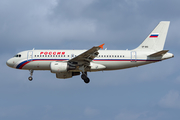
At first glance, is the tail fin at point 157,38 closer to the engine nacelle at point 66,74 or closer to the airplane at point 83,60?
the airplane at point 83,60

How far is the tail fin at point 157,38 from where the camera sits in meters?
52.0

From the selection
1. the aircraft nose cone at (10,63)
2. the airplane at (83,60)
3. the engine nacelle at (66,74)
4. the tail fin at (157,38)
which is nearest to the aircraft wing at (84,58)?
the airplane at (83,60)

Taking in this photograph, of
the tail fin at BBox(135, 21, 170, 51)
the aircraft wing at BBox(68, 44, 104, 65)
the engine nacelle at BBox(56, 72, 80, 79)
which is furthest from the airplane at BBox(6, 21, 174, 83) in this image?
the engine nacelle at BBox(56, 72, 80, 79)

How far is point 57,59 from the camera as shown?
162 feet

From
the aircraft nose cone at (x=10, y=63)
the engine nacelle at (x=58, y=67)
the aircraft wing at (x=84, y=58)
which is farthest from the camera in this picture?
the aircraft nose cone at (x=10, y=63)

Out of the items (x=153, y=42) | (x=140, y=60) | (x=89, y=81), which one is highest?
(x=153, y=42)

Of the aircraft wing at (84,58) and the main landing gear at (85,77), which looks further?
the main landing gear at (85,77)

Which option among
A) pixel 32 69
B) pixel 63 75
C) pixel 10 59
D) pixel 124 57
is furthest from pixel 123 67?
pixel 10 59

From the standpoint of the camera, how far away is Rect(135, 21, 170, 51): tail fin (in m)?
52.0

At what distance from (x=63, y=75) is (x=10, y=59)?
351 inches

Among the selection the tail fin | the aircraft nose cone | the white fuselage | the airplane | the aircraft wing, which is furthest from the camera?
the tail fin

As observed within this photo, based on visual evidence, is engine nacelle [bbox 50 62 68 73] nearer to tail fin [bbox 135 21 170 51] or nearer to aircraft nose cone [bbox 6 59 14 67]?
aircraft nose cone [bbox 6 59 14 67]

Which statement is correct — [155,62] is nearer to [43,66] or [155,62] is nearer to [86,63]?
[86,63]

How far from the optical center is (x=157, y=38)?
52.4 meters
